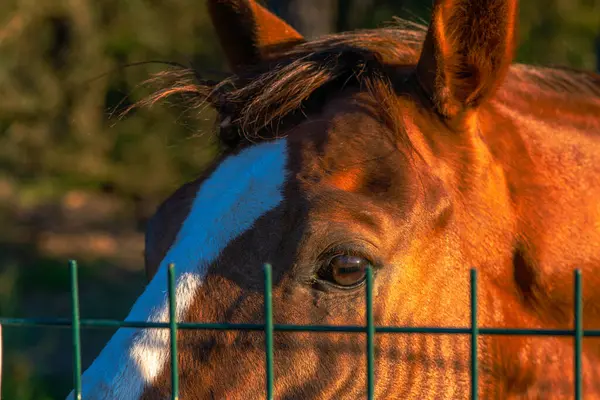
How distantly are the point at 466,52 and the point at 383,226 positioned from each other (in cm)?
56

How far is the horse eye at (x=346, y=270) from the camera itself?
211cm

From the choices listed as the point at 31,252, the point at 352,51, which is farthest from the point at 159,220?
the point at 31,252

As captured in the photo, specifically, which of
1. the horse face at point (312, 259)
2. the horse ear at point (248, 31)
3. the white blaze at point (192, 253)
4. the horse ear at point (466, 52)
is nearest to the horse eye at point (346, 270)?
the horse face at point (312, 259)

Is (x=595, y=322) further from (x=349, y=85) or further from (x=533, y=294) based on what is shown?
(x=349, y=85)

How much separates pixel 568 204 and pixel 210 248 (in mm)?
1056

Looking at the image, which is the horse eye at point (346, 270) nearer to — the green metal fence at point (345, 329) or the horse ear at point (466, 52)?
the green metal fence at point (345, 329)

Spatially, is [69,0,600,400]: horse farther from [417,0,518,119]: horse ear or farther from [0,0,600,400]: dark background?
[0,0,600,400]: dark background

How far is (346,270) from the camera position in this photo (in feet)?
6.95

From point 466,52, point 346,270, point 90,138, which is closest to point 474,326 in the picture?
point 346,270

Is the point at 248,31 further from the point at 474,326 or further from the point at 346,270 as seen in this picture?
the point at 474,326

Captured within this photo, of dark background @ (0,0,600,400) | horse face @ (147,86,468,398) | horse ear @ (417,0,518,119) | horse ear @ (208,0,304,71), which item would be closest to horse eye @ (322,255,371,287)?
horse face @ (147,86,468,398)

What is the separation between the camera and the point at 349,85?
2488 millimetres

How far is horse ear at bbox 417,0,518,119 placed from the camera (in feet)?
7.43

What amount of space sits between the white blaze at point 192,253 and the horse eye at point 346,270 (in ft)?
0.70
